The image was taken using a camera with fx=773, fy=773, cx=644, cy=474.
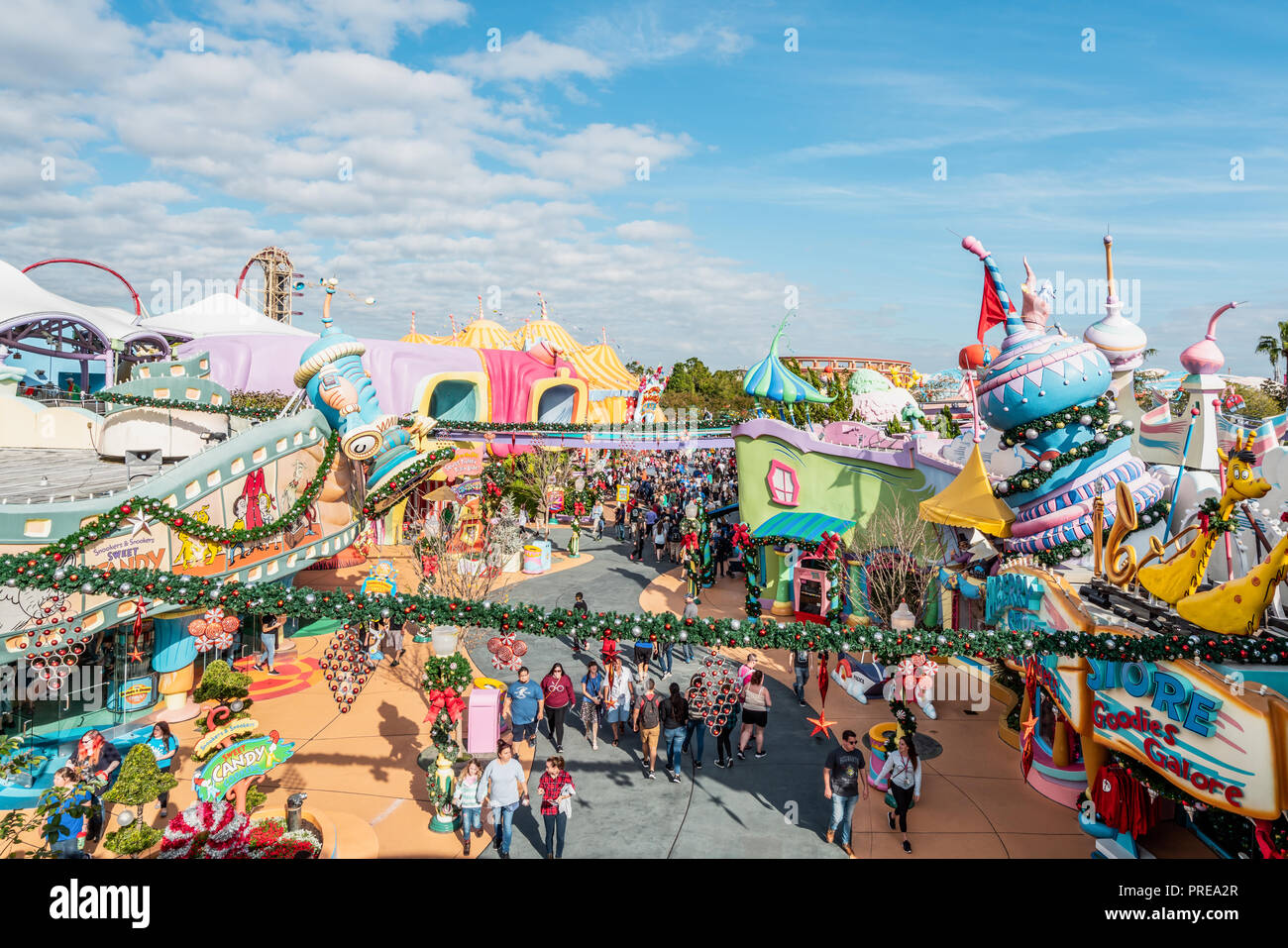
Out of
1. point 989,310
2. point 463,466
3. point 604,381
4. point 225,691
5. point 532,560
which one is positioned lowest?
point 532,560

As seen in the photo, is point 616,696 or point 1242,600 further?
point 616,696

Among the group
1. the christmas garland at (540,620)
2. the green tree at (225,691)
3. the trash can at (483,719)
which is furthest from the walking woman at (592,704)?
the green tree at (225,691)

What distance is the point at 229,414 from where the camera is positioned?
20766mm

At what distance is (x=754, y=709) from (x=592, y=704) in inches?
90.7

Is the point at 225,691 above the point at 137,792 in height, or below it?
above

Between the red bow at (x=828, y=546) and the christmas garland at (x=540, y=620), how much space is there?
301 inches

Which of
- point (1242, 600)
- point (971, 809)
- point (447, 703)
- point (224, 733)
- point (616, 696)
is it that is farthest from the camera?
point (616, 696)

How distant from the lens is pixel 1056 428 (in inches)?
432

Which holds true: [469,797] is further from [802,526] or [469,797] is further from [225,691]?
[802,526]

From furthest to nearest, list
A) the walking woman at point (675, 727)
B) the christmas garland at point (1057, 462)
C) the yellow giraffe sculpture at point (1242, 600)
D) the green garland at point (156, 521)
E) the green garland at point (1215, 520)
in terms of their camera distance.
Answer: the christmas garland at point (1057, 462)
the walking woman at point (675, 727)
the green garland at point (156, 521)
the green garland at point (1215, 520)
the yellow giraffe sculpture at point (1242, 600)

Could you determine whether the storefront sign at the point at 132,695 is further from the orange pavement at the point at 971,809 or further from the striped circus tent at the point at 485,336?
the striped circus tent at the point at 485,336

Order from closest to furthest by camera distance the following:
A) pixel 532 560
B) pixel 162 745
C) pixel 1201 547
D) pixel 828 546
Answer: pixel 1201 547
pixel 162 745
pixel 828 546
pixel 532 560

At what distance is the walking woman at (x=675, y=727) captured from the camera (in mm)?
9773

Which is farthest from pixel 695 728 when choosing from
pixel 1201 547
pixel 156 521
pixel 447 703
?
pixel 156 521
